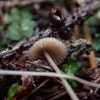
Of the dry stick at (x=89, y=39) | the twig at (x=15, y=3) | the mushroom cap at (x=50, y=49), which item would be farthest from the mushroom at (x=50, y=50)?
the twig at (x=15, y=3)

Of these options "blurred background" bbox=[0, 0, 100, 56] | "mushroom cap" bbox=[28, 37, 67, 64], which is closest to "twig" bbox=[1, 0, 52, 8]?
"blurred background" bbox=[0, 0, 100, 56]

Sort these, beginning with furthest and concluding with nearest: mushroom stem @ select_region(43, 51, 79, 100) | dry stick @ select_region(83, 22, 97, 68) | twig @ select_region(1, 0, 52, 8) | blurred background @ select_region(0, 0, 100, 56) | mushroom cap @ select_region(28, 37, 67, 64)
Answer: twig @ select_region(1, 0, 52, 8) < blurred background @ select_region(0, 0, 100, 56) < dry stick @ select_region(83, 22, 97, 68) < mushroom cap @ select_region(28, 37, 67, 64) < mushroom stem @ select_region(43, 51, 79, 100)

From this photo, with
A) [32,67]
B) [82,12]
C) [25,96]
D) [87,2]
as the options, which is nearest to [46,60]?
[32,67]

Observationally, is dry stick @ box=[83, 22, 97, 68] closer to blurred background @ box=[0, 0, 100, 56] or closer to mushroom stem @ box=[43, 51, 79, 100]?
blurred background @ box=[0, 0, 100, 56]

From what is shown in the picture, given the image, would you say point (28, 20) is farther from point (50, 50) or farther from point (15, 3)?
point (50, 50)

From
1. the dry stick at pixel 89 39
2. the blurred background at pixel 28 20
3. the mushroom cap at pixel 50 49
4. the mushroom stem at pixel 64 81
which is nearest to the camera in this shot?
the mushroom stem at pixel 64 81

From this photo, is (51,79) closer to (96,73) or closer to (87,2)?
(96,73)

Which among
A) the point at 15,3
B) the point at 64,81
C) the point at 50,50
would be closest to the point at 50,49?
the point at 50,50

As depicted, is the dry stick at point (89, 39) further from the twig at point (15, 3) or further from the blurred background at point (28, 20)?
the twig at point (15, 3)

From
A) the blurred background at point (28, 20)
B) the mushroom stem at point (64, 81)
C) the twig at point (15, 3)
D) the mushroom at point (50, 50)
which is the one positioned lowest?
the mushroom stem at point (64, 81)
